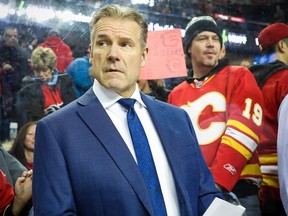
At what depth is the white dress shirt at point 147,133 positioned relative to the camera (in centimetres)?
128

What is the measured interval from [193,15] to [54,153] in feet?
3.43

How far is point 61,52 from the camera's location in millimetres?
1922

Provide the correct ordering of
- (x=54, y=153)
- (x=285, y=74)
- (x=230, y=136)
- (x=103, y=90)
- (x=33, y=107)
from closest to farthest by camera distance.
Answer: (x=54, y=153), (x=103, y=90), (x=230, y=136), (x=33, y=107), (x=285, y=74)

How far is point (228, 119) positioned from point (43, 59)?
2.36 feet

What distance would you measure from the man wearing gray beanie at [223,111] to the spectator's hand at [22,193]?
0.61 m

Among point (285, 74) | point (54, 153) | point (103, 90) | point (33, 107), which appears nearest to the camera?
point (54, 153)

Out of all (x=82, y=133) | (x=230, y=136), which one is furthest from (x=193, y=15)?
(x=82, y=133)

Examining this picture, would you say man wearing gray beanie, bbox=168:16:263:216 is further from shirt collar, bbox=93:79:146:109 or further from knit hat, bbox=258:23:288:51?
shirt collar, bbox=93:79:146:109

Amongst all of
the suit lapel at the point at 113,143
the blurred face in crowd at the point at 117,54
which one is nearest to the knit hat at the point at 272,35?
the blurred face in crowd at the point at 117,54

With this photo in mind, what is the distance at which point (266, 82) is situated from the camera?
2.00 m

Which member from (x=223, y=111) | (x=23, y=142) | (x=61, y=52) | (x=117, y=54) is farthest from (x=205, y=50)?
(x=23, y=142)

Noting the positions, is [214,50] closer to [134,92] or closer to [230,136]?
[230,136]

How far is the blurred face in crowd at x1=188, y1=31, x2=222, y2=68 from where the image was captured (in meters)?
1.89

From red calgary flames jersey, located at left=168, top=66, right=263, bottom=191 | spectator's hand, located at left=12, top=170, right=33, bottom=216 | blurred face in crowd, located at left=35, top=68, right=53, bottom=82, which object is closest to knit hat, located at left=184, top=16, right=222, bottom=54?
red calgary flames jersey, located at left=168, top=66, right=263, bottom=191
